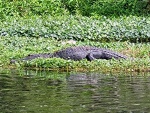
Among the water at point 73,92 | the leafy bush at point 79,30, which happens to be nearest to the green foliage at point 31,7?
the leafy bush at point 79,30

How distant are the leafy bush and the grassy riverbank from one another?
2.36 feet

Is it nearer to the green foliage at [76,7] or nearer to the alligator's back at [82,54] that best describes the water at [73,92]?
the alligator's back at [82,54]

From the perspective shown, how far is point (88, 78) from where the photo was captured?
11891 millimetres

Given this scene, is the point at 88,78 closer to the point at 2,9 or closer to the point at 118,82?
the point at 118,82

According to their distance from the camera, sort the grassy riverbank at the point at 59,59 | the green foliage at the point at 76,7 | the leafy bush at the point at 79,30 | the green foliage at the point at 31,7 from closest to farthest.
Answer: the grassy riverbank at the point at 59,59
the leafy bush at the point at 79,30
the green foliage at the point at 31,7
the green foliage at the point at 76,7

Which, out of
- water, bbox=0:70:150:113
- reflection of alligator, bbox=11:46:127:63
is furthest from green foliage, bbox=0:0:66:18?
water, bbox=0:70:150:113

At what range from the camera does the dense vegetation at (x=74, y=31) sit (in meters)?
14.4

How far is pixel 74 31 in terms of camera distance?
70.3 ft

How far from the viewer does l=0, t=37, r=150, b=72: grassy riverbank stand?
14008 mm

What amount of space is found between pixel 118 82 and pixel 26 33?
1103 cm

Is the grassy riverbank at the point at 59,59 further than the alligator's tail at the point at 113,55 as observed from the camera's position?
No

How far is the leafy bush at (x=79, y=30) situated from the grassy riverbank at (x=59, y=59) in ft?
2.36

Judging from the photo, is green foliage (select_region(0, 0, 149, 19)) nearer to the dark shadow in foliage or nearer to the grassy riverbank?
the dark shadow in foliage

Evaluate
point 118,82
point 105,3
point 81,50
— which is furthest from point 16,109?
point 105,3
